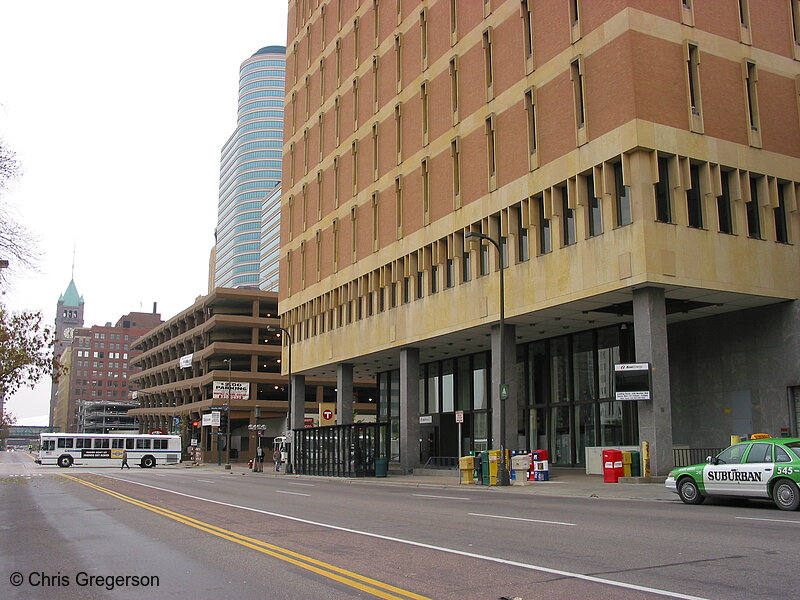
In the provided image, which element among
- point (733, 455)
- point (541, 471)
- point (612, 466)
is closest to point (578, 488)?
point (612, 466)

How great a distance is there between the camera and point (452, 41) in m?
39.9

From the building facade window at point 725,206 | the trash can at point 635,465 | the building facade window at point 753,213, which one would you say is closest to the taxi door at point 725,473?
the trash can at point 635,465

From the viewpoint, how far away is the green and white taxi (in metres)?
15.7

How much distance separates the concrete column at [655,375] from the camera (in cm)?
2641

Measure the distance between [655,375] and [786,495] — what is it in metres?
11.2

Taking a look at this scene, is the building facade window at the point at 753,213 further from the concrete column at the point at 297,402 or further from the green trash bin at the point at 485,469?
the concrete column at the point at 297,402

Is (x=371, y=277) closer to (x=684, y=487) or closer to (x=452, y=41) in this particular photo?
(x=452, y=41)

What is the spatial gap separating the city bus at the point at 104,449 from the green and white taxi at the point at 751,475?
61.8m

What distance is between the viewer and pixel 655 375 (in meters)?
26.8

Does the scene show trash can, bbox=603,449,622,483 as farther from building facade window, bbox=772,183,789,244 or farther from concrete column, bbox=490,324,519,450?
building facade window, bbox=772,183,789,244

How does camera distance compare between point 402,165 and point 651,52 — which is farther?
point 402,165

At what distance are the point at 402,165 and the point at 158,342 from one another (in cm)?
9876

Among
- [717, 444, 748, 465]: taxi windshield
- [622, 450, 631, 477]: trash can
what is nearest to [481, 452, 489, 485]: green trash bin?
[622, 450, 631, 477]: trash can

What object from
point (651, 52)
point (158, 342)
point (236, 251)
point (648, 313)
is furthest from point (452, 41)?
point (236, 251)
